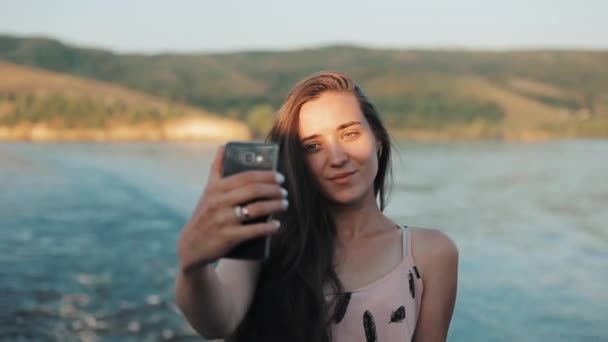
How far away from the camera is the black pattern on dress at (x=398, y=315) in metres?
2.38

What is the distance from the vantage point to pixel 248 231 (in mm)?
1542

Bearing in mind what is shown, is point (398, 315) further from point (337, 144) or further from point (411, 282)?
point (337, 144)

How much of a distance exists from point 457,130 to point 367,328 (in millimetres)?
89350

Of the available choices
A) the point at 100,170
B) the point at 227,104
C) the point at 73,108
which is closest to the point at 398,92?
the point at 227,104

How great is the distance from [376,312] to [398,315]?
0.07 metres

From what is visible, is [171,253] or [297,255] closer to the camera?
[297,255]

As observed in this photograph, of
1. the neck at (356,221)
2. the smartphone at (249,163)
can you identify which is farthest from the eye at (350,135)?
the smartphone at (249,163)

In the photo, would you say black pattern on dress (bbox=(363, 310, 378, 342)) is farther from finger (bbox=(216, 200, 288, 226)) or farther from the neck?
finger (bbox=(216, 200, 288, 226))

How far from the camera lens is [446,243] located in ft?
8.45

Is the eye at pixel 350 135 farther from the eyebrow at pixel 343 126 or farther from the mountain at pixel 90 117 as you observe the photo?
the mountain at pixel 90 117

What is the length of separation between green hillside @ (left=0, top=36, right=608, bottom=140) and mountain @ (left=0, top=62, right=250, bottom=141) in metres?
6.18

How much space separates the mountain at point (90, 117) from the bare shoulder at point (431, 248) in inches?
2931

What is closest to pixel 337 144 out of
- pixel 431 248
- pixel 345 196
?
pixel 345 196

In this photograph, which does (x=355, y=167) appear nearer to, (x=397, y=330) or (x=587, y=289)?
(x=397, y=330)
